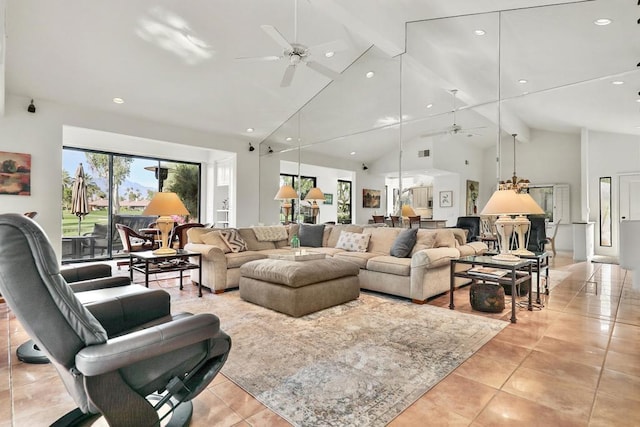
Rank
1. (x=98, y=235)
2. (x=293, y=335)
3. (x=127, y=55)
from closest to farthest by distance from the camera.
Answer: (x=293, y=335) → (x=127, y=55) → (x=98, y=235)

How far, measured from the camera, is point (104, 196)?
7180mm

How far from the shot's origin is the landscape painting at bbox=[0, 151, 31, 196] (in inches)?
190

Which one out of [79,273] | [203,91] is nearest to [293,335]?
[79,273]

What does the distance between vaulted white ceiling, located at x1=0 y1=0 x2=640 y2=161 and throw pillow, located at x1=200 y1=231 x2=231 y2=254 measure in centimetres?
270

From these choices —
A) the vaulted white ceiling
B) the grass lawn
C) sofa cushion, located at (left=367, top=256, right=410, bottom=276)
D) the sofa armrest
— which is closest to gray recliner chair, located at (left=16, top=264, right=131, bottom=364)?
the sofa armrest

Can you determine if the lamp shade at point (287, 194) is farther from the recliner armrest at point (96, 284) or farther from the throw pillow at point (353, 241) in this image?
the recliner armrest at point (96, 284)

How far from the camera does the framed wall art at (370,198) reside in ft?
21.3

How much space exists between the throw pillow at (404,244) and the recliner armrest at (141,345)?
3.35m

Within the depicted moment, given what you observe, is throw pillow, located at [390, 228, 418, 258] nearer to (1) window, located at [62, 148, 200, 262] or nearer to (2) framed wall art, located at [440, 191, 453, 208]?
(2) framed wall art, located at [440, 191, 453, 208]

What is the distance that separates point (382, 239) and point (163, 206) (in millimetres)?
3125

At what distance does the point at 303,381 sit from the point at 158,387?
3.00 ft

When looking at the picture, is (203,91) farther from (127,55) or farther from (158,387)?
(158,387)

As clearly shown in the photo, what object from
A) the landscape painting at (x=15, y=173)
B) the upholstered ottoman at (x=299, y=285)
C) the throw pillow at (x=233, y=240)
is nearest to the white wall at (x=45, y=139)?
the landscape painting at (x=15, y=173)

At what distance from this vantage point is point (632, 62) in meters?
3.95
